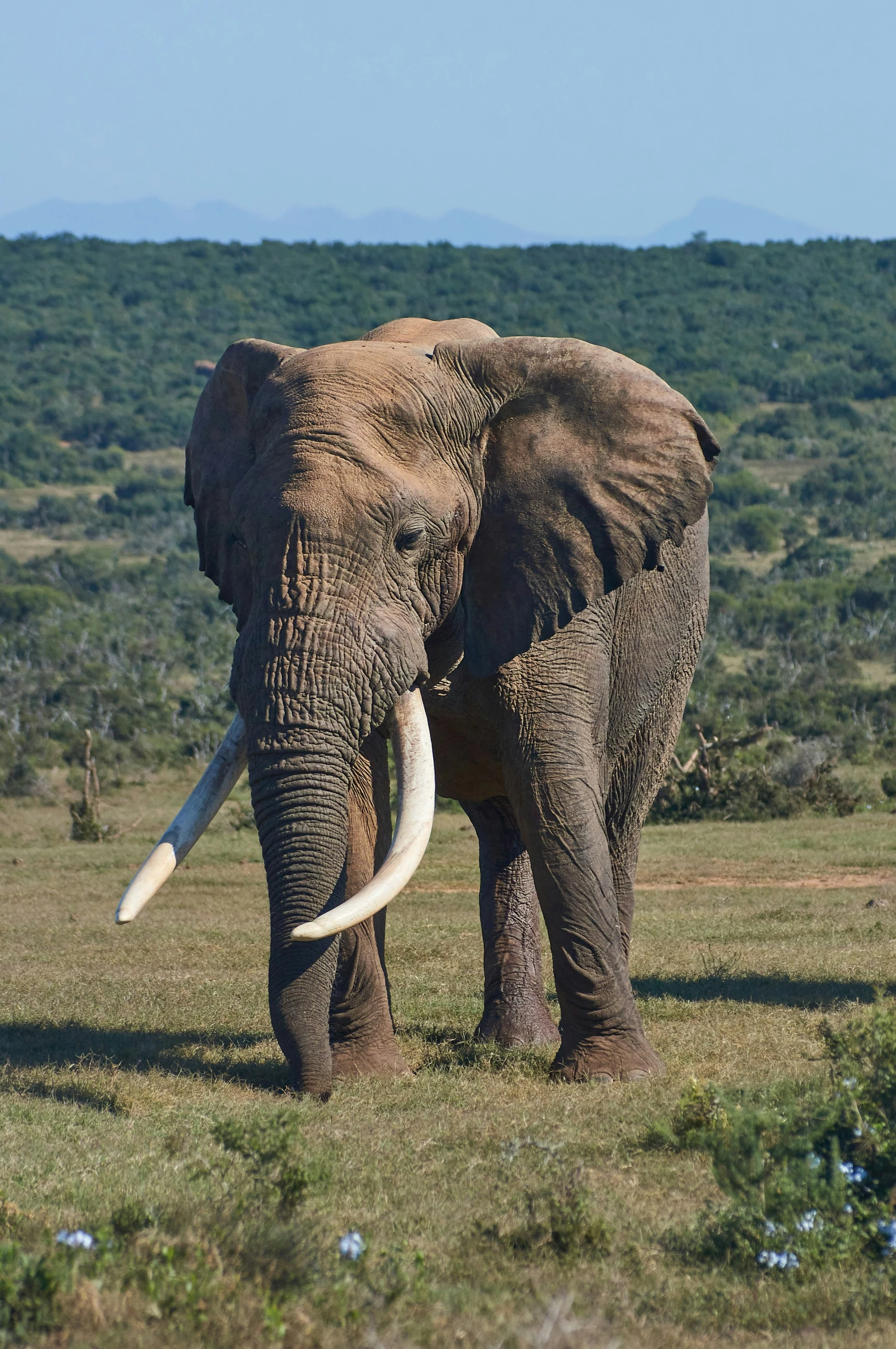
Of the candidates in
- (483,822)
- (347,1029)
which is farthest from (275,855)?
(483,822)

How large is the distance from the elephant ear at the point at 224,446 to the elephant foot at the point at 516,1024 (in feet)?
7.41

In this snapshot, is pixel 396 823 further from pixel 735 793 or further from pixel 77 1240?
pixel 735 793

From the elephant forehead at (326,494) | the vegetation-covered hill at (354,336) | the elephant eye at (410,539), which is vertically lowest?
the vegetation-covered hill at (354,336)

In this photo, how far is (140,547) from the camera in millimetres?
44688

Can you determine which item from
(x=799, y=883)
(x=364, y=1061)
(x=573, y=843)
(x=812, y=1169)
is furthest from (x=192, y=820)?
(x=799, y=883)

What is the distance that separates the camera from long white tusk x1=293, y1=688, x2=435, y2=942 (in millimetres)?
5688

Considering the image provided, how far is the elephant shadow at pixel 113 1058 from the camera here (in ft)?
21.3

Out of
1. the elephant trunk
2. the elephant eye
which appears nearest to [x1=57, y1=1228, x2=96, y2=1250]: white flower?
the elephant trunk

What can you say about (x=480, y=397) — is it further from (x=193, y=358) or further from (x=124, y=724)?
(x=193, y=358)

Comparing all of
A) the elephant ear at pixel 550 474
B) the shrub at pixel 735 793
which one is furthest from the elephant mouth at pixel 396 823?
the shrub at pixel 735 793

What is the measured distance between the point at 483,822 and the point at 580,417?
93.9 inches

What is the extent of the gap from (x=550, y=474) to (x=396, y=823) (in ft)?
4.79

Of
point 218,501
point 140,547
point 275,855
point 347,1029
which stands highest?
point 218,501

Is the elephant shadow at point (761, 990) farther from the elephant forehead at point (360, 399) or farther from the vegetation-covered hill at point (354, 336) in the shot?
the vegetation-covered hill at point (354, 336)
